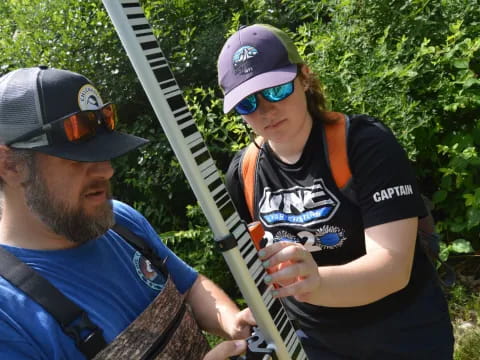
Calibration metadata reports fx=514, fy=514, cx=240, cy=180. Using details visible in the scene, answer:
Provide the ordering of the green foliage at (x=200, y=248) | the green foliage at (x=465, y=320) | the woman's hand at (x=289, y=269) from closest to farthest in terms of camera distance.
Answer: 1. the woman's hand at (x=289, y=269)
2. the green foliage at (x=465, y=320)
3. the green foliage at (x=200, y=248)

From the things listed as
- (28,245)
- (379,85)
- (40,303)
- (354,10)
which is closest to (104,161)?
(28,245)

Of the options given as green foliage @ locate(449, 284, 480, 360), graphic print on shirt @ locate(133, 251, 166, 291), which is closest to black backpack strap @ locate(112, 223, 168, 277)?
graphic print on shirt @ locate(133, 251, 166, 291)

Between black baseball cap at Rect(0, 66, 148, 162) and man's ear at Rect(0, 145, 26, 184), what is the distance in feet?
0.16

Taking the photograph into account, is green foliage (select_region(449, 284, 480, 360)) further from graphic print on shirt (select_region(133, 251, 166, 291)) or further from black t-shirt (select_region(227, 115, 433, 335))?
graphic print on shirt (select_region(133, 251, 166, 291))

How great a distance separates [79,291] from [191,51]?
329 centimetres

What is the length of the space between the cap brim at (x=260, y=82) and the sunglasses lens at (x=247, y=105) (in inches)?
1.0

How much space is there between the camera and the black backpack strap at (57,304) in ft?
4.17

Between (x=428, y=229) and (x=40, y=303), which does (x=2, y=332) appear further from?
(x=428, y=229)

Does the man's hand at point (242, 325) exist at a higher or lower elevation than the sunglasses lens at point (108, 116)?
lower

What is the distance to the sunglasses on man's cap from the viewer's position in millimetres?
1393

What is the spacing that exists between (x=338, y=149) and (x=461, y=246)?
6.17 feet

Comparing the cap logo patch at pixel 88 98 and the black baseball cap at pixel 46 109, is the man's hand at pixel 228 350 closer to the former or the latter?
the black baseball cap at pixel 46 109

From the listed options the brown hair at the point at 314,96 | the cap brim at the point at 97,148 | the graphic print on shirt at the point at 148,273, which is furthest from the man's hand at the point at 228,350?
the brown hair at the point at 314,96

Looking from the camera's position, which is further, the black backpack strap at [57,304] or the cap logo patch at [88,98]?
the cap logo patch at [88,98]
